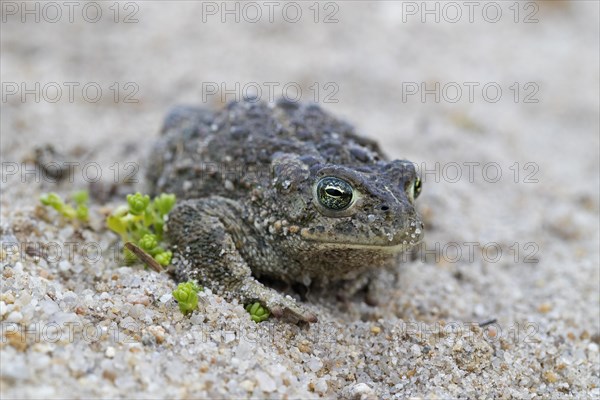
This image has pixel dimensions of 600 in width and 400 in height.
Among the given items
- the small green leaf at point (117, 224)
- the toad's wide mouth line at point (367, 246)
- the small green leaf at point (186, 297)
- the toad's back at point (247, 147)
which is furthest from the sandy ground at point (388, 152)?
the toad's back at point (247, 147)

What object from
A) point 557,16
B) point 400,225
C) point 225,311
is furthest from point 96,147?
point 557,16

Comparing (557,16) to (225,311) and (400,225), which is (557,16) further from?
(225,311)

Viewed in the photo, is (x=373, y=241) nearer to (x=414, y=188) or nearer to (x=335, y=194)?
(x=335, y=194)

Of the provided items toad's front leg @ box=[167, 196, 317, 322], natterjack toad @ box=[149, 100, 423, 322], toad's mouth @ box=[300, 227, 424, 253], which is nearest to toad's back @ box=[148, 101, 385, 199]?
natterjack toad @ box=[149, 100, 423, 322]

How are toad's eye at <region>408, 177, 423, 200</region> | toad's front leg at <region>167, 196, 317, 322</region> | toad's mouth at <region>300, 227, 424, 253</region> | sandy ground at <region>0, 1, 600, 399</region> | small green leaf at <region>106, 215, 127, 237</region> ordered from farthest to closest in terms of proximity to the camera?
1. small green leaf at <region>106, 215, 127, 237</region>
2. toad's eye at <region>408, 177, 423, 200</region>
3. toad's front leg at <region>167, 196, 317, 322</region>
4. toad's mouth at <region>300, 227, 424, 253</region>
5. sandy ground at <region>0, 1, 600, 399</region>

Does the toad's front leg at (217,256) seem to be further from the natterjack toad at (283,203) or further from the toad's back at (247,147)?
the toad's back at (247,147)

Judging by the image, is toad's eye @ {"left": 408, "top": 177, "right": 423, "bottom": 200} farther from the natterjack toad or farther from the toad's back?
the toad's back

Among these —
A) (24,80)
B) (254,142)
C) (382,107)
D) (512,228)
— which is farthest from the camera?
(382,107)

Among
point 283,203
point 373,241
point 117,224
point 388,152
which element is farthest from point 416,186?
point 388,152
